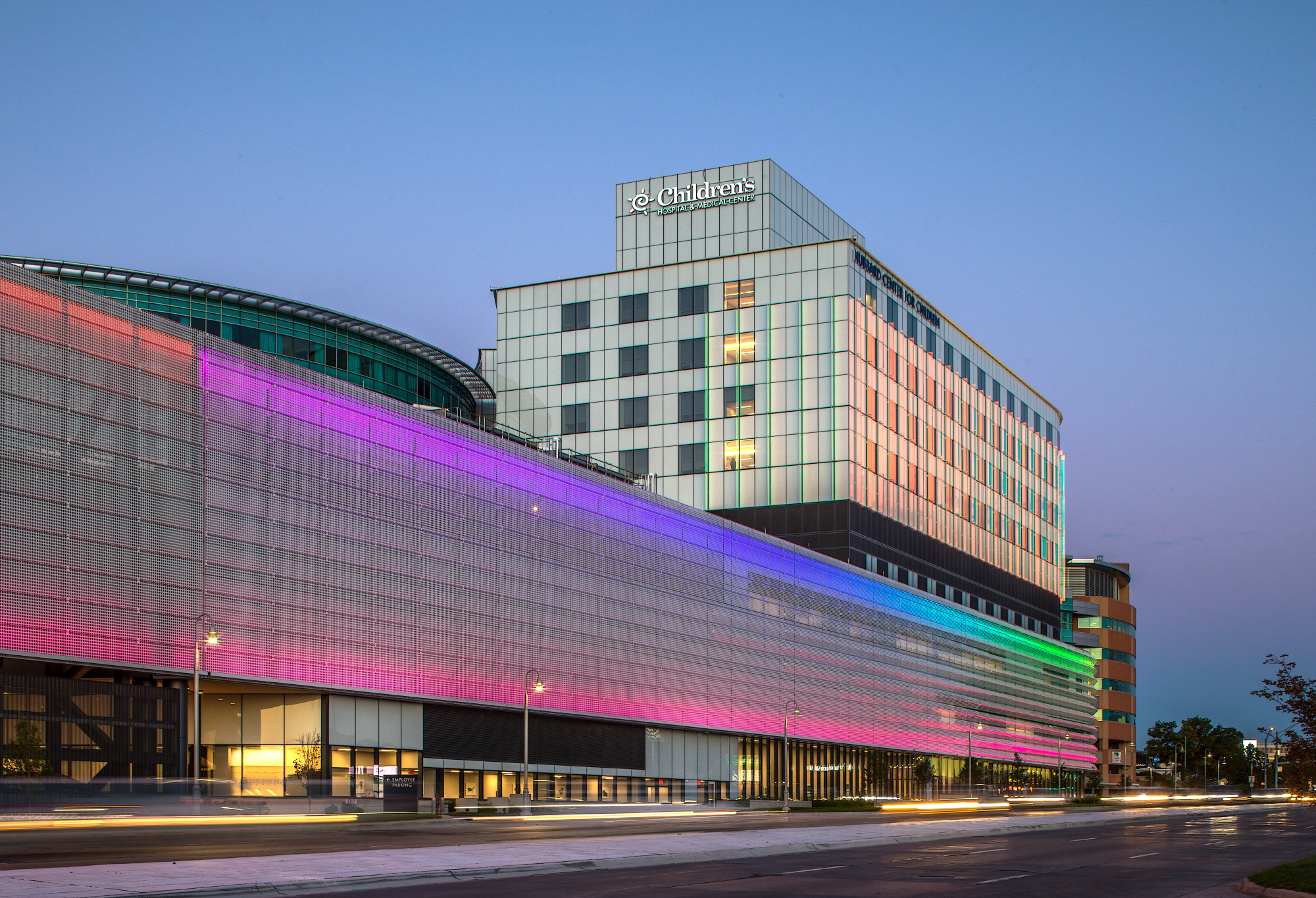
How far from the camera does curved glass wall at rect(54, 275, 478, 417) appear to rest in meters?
82.2

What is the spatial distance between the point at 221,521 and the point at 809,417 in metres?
64.0

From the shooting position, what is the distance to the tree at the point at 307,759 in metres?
60.1

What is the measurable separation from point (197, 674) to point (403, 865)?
87.4ft

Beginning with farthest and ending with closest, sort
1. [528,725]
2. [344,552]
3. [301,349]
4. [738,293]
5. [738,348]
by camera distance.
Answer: [738,293] < [738,348] < [301,349] < [528,725] < [344,552]

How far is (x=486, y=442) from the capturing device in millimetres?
73250

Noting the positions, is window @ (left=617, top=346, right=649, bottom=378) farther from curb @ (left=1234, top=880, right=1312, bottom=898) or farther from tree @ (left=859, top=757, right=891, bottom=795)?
curb @ (left=1234, top=880, right=1312, bottom=898)

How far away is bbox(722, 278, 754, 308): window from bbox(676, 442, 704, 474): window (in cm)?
1193

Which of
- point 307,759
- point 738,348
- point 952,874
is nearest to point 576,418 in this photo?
point 738,348

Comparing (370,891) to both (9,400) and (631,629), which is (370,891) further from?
(631,629)

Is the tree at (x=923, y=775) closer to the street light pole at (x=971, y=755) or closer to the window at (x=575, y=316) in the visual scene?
the street light pole at (x=971, y=755)

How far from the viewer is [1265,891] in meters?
24.2

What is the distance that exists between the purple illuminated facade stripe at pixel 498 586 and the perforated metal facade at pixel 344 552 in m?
0.14

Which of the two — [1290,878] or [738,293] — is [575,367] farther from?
[1290,878]

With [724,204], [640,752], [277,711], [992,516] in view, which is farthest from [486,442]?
[992,516]
